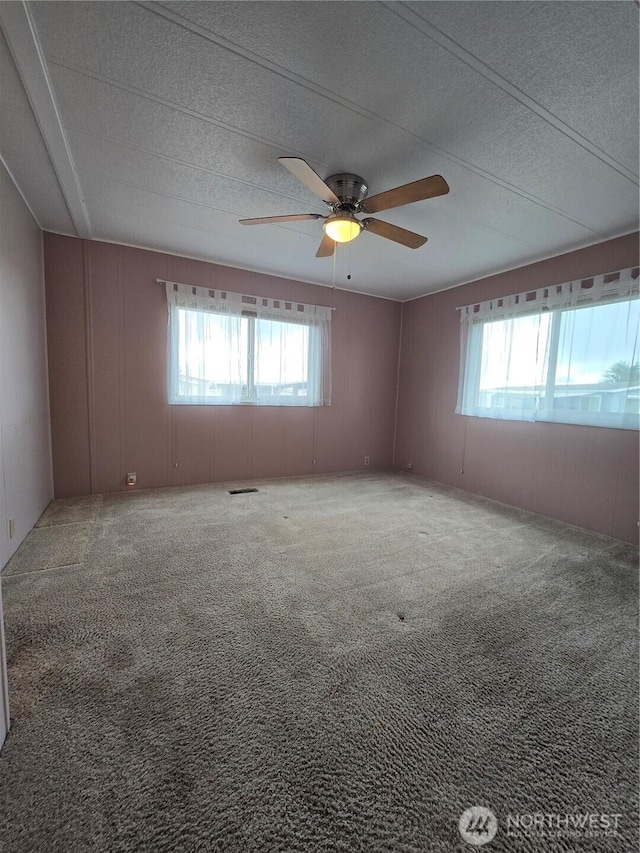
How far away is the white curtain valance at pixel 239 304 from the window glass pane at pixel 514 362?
208 cm

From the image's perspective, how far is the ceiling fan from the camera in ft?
5.89

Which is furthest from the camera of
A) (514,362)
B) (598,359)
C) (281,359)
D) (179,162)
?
(281,359)

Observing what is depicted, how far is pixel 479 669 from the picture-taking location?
1.42m

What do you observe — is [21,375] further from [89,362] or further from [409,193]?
[409,193]

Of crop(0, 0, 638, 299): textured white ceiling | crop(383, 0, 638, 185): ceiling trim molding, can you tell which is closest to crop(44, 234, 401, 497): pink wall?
crop(0, 0, 638, 299): textured white ceiling

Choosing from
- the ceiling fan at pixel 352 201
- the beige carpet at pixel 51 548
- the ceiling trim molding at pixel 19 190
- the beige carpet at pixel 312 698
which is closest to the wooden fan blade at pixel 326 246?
the ceiling fan at pixel 352 201

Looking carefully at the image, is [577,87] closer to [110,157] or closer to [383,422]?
[110,157]

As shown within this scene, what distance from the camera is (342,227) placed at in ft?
7.23

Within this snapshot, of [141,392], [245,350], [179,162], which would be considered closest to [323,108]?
[179,162]

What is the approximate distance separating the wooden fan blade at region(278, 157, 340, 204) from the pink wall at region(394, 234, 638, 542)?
8.61 feet

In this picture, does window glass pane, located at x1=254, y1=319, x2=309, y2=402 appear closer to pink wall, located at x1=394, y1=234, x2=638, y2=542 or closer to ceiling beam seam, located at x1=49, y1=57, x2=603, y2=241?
pink wall, located at x1=394, y1=234, x2=638, y2=542

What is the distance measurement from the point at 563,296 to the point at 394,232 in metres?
2.02

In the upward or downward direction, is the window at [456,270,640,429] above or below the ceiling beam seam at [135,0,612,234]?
below

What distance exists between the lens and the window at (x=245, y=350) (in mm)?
3744
